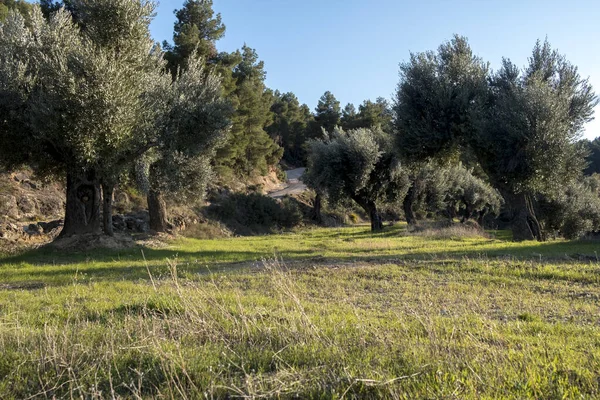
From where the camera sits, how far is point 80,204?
16812mm

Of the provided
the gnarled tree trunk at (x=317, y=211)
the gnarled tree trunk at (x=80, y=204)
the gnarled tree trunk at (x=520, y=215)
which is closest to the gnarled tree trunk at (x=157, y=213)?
the gnarled tree trunk at (x=80, y=204)

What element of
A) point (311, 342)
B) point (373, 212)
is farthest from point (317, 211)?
point (311, 342)

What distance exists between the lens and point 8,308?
655cm

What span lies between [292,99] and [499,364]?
319 feet

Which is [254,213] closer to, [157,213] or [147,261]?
[157,213]

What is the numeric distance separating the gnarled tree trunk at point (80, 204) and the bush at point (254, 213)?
17.9 metres

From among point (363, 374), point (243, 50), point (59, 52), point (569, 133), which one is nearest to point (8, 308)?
point (363, 374)

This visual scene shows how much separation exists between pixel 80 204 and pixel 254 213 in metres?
22.6

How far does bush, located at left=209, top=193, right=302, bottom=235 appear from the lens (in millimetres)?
36125

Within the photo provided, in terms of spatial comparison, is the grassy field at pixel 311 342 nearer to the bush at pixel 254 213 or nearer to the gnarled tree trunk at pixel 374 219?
the gnarled tree trunk at pixel 374 219

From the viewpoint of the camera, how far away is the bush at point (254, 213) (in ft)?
119

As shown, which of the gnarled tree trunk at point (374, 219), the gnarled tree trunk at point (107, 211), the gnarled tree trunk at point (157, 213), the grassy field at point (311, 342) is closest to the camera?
the grassy field at point (311, 342)

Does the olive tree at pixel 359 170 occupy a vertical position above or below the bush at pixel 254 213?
above

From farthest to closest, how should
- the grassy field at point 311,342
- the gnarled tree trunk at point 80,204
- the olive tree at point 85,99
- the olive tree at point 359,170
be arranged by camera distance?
the olive tree at point 359,170 → the gnarled tree trunk at point 80,204 → the olive tree at point 85,99 → the grassy field at point 311,342
